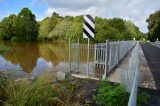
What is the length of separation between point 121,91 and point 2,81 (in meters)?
2.78

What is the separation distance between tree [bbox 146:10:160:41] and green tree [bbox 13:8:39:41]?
3649 cm

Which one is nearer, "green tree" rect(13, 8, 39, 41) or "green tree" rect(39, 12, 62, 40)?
"green tree" rect(13, 8, 39, 41)

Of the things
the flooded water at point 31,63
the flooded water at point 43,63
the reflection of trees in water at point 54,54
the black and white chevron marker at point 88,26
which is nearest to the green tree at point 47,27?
the reflection of trees in water at point 54,54

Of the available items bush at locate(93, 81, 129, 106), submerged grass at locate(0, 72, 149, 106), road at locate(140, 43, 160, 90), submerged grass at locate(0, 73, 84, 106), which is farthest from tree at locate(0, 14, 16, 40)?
bush at locate(93, 81, 129, 106)

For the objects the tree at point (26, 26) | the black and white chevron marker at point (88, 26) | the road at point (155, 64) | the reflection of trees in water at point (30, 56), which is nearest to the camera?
the black and white chevron marker at point (88, 26)

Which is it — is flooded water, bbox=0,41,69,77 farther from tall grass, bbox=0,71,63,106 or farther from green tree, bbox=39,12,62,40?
green tree, bbox=39,12,62,40

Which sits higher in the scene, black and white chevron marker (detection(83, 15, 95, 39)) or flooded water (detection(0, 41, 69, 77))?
black and white chevron marker (detection(83, 15, 95, 39))

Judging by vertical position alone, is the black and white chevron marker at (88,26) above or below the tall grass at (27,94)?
above

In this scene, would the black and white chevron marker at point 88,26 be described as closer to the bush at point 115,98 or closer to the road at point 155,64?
the road at point 155,64

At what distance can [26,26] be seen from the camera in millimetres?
94125

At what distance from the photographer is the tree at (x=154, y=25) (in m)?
79.4

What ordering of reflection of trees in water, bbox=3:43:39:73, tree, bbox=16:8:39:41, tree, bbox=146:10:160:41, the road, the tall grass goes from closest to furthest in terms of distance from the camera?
the tall grass, the road, reflection of trees in water, bbox=3:43:39:73, tree, bbox=146:10:160:41, tree, bbox=16:8:39:41

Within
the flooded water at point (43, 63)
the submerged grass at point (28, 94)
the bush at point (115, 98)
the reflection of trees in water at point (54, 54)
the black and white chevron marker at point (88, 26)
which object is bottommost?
the reflection of trees in water at point (54, 54)

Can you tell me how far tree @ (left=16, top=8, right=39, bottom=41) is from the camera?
93.4 metres
